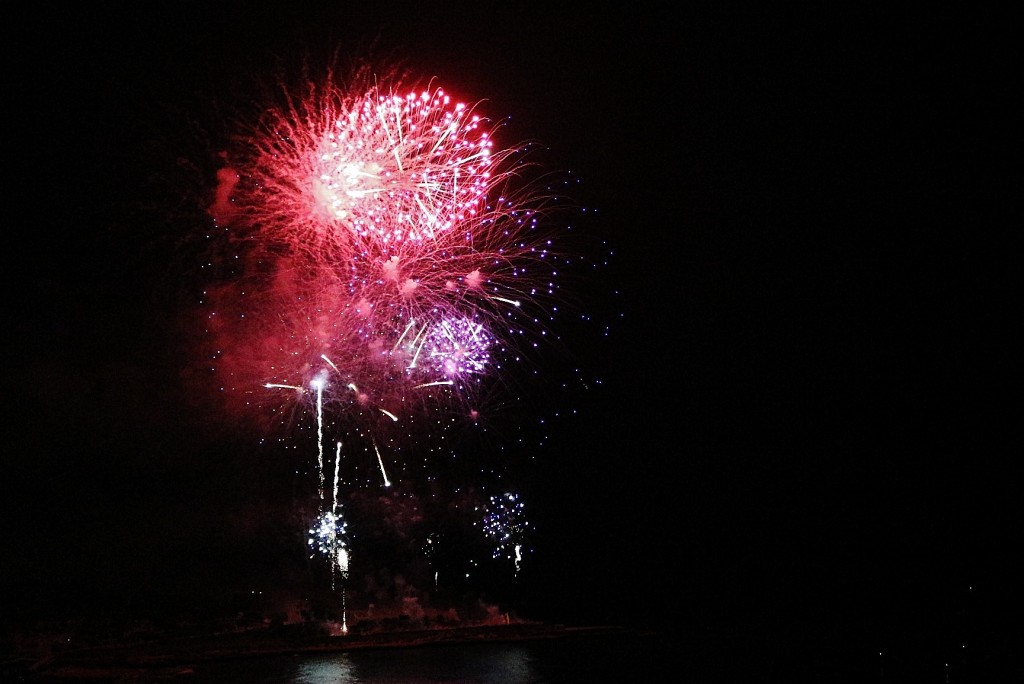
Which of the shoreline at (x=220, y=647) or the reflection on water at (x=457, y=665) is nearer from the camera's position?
the reflection on water at (x=457, y=665)

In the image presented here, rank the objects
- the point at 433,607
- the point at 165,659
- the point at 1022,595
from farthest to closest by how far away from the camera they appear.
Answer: the point at 433,607 → the point at 1022,595 → the point at 165,659

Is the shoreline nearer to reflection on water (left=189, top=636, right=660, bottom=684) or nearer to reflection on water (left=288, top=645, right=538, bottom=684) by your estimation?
reflection on water (left=189, top=636, right=660, bottom=684)

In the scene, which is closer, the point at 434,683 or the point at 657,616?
the point at 434,683

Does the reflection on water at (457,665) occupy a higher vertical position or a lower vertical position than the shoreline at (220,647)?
lower

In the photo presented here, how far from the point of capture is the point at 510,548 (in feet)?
82.6

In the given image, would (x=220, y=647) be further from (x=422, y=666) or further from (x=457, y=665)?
(x=457, y=665)

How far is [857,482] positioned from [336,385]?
48.1 feet

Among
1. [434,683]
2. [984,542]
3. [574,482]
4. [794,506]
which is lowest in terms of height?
[434,683]

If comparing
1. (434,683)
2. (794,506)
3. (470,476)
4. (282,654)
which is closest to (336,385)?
(282,654)

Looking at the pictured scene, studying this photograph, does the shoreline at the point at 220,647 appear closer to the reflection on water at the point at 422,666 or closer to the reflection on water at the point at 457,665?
the reflection on water at the point at 457,665

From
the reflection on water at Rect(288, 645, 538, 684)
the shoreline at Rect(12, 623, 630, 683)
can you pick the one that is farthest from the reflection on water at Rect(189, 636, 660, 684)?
the shoreline at Rect(12, 623, 630, 683)

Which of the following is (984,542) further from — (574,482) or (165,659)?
(165,659)

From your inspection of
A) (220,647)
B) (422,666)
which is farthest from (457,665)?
(220,647)

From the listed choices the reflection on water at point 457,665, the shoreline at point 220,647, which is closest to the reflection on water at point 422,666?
the reflection on water at point 457,665
